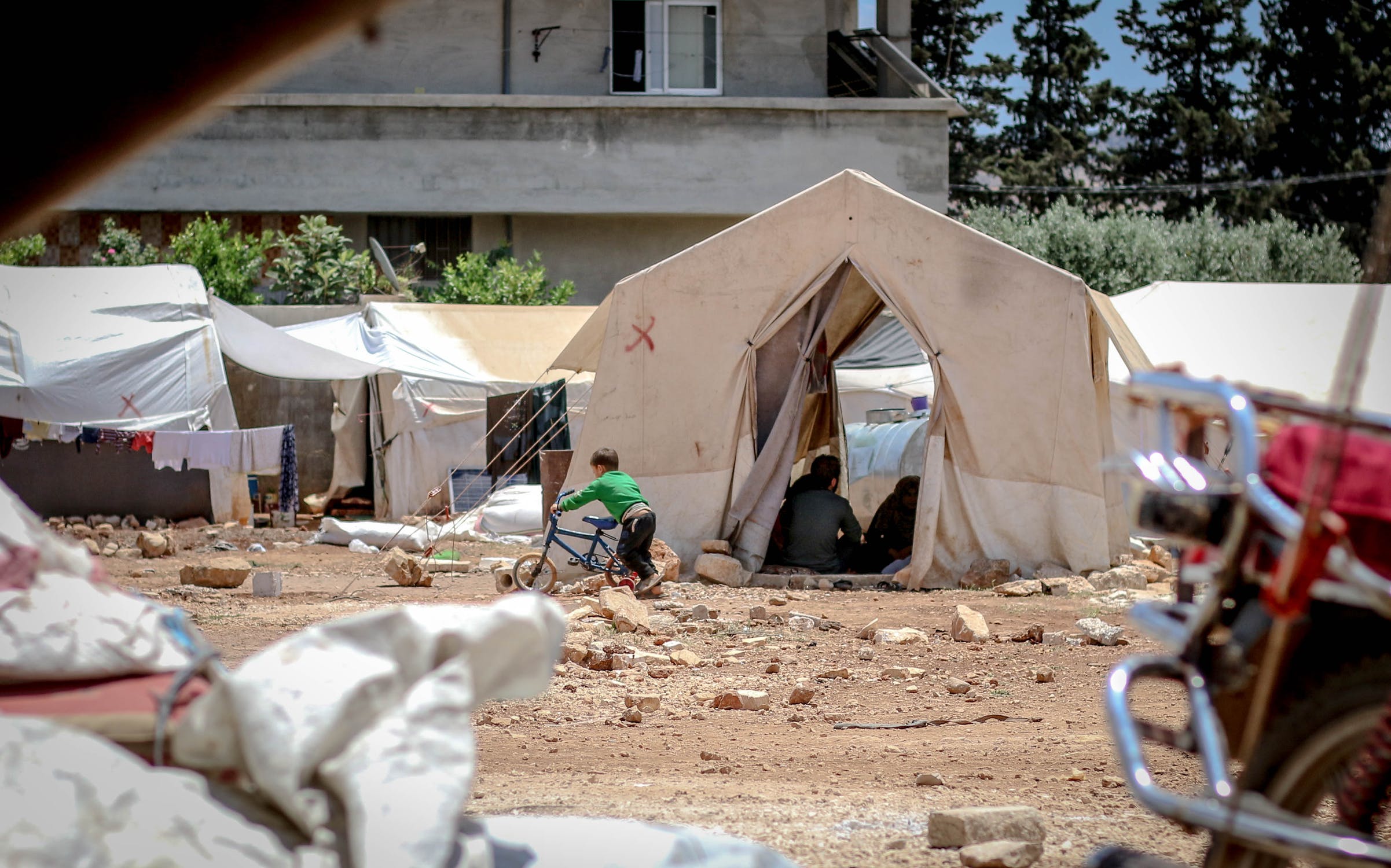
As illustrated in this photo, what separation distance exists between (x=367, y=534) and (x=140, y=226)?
926 cm

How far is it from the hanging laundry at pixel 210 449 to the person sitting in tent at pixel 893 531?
24.4 ft

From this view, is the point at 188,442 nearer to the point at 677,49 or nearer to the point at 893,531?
the point at 893,531

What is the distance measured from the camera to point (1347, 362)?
1.98 m

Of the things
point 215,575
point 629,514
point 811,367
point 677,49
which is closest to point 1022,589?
point 811,367

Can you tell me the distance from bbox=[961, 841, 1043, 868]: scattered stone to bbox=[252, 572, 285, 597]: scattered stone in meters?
7.57

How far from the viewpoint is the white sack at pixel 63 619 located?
195 cm

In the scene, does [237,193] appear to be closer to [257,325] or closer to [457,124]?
[457,124]

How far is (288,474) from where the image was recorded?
15.8 meters

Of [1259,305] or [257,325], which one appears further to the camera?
[1259,305]

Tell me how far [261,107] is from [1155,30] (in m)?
23.3

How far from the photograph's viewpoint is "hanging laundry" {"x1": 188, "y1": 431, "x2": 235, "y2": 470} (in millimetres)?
14734

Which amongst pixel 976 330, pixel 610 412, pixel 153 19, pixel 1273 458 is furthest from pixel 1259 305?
pixel 153 19

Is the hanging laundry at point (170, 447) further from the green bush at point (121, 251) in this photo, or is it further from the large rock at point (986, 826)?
the large rock at point (986, 826)

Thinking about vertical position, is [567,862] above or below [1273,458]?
below
